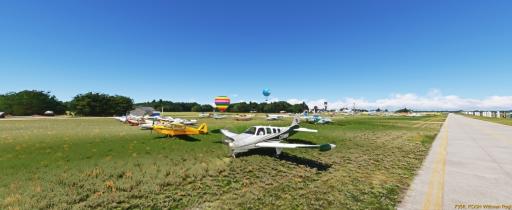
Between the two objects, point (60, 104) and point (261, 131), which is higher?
point (60, 104)

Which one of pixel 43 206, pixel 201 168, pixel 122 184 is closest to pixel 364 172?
pixel 201 168

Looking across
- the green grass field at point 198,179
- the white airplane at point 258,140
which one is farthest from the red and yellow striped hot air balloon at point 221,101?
the white airplane at point 258,140

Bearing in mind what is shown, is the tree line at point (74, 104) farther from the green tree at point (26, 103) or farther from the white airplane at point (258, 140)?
the white airplane at point (258, 140)

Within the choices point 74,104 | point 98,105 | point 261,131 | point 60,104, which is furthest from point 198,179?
point 60,104

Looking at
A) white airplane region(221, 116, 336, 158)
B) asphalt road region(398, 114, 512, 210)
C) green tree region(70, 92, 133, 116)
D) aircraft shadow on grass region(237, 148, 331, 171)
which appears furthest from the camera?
green tree region(70, 92, 133, 116)

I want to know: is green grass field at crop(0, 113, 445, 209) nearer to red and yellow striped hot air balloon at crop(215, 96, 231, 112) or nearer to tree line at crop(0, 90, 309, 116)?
red and yellow striped hot air balloon at crop(215, 96, 231, 112)

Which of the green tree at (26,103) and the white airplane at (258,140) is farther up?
the green tree at (26,103)

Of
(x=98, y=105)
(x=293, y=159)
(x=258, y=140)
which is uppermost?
(x=98, y=105)

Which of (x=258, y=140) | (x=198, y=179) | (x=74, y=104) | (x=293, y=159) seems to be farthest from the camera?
(x=74, y=104)

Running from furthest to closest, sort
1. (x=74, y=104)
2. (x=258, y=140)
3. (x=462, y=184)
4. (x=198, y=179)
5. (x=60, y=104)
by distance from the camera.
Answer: (x=60, y=104), (x=74, y=104), (x=258, y=140), (x=198, y=179), (x=462, y=184)

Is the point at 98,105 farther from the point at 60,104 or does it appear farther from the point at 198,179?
the point at 198,179

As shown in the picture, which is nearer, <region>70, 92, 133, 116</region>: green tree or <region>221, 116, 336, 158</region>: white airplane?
<region>221, 116, 336, 158</region>: white airplane

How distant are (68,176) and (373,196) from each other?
12805 millimetres

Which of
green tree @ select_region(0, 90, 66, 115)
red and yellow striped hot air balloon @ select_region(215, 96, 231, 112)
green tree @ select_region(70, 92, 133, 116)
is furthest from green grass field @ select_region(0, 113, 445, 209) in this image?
green tree @ select_region(0, 90, 66, 115)
